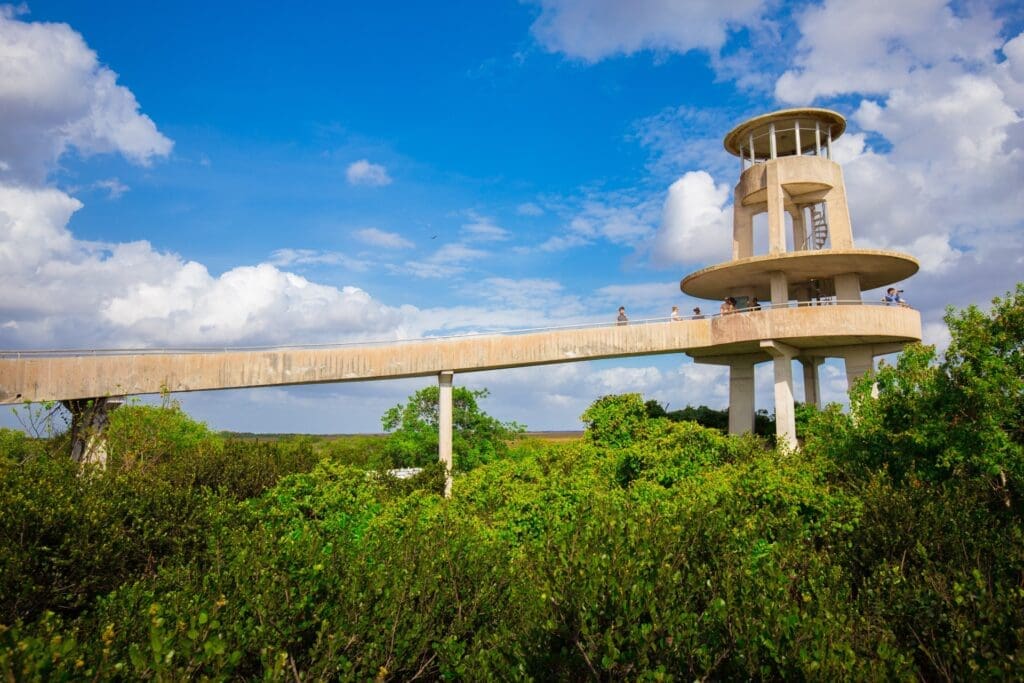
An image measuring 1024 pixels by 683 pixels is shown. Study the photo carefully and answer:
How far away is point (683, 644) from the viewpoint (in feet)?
33.1

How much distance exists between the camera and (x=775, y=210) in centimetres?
3584

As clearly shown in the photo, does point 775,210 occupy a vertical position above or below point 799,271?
above

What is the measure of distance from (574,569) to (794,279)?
32.0m

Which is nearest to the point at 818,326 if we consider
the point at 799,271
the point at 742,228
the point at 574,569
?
the point at 799,271

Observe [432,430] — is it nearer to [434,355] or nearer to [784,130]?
[434,355]

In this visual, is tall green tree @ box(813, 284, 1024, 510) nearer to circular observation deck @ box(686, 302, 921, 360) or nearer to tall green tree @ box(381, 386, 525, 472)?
circular observation deck @ box(686, 302, 921, 360)

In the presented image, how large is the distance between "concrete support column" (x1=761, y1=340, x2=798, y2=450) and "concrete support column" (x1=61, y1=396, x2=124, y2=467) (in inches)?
1189

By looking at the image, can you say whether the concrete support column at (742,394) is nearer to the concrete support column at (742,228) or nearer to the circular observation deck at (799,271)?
the circular observation deck at (799,271)

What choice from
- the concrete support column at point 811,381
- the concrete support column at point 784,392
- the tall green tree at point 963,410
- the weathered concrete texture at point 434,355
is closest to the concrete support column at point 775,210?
the weathered concrete texture at point 434,355

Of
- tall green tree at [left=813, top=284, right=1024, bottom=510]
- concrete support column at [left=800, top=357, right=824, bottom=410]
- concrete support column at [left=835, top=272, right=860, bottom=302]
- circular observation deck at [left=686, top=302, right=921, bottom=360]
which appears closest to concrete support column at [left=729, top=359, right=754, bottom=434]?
circular observation deck at [left=686, top=302, right=921, bottom=360]

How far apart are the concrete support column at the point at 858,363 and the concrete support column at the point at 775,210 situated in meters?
6.96

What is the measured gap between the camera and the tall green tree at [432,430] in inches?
1476

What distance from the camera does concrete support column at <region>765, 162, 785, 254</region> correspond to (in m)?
35.3

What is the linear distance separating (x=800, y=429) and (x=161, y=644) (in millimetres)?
35101
